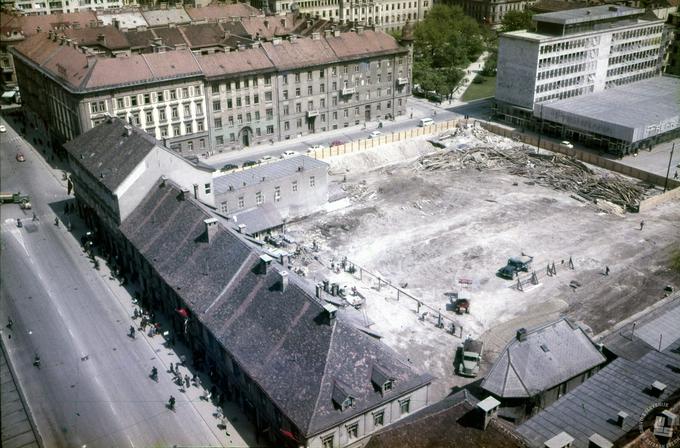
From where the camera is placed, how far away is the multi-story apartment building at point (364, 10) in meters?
177

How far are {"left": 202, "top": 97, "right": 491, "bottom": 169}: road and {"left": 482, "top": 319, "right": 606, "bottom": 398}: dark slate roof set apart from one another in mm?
66489

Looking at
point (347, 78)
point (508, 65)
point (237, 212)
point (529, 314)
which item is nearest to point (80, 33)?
point (347, 78)

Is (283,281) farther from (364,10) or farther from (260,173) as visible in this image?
(364,10)

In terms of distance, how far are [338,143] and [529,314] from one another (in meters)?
55.1

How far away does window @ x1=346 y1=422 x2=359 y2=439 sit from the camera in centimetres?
4507

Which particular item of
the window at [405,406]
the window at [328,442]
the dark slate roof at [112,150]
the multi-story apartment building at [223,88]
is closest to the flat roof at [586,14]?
the multi-story apartment building at [223,88]

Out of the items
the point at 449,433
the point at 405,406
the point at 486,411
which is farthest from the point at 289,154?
the point at 486,411

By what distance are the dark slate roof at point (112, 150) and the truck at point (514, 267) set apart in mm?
40622

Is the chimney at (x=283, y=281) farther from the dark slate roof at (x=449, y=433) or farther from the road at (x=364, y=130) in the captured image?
the road at (x=364, y=130)

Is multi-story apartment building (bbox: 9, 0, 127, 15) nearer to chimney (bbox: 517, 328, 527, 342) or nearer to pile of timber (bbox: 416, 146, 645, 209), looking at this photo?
pile of timber (bbox: 416, 146, 645, 209)

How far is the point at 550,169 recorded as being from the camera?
104m

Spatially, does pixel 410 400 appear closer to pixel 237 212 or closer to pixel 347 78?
pixel 237 212

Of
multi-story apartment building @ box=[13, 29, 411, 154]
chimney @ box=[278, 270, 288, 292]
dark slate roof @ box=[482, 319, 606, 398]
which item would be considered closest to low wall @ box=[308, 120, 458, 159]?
multi-story apartment building @ box=[13, 29, 411, 154]

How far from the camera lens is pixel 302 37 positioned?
120125mm
